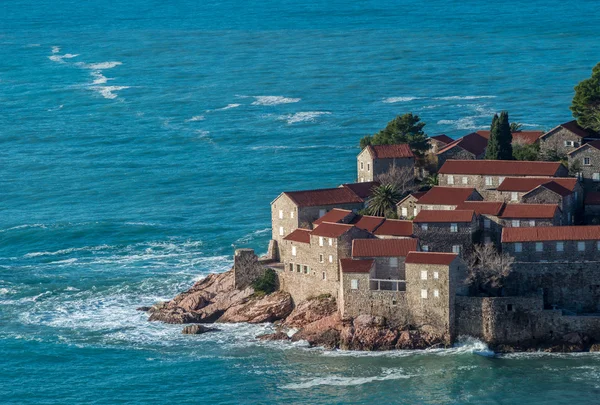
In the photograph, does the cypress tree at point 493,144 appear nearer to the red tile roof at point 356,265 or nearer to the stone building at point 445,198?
the stone building at point 445,198

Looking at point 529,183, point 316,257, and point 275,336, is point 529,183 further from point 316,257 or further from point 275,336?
point 275,336

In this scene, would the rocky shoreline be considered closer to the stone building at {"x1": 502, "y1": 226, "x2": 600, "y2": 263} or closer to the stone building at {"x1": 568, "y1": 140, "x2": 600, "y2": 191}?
the stone building at {"x1": 502, "y1": 226, "x2": 600, "y2": 263}

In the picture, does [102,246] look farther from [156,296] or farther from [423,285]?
[423,285]

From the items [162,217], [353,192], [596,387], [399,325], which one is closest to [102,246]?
[162,217]

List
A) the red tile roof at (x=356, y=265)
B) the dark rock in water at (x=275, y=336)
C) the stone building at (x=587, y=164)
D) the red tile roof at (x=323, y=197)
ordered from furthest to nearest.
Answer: the stone building at (x=587, y=164) → the red tile roof at (x=323, y=197) → the dark rock in water at (x=275, y=336) → the red tile roof at (x=356, y=265)

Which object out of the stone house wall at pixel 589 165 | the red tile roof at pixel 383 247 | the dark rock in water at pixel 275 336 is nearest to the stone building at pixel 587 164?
the stone house wall at pixel 589 165
